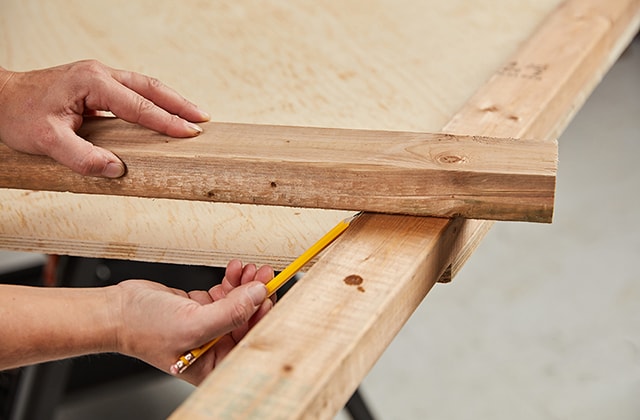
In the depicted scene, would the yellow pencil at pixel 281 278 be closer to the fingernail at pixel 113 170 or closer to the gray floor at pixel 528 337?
the fingernail at pixel 113 170

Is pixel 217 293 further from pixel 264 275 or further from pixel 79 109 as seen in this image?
pixel 79 109

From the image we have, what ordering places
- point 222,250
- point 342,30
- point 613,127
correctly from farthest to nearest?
1. point 613,127
2. point 342,30
3. point 222,250

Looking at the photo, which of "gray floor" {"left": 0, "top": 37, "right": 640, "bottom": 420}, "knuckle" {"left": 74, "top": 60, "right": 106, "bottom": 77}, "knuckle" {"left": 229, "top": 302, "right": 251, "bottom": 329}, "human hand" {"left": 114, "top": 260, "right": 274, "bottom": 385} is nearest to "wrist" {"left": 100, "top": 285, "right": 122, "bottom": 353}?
"human hand" {"left": 114, "top": 260, "right": 274, "bottom": 385}

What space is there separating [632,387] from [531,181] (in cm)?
150

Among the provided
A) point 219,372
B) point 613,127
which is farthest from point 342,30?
point 613,127

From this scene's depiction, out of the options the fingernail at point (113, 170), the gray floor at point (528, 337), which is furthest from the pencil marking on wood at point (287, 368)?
the gray floor at point (528, 337)

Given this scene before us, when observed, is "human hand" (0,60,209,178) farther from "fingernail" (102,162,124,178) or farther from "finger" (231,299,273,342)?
"finger" (231,299,273,342)

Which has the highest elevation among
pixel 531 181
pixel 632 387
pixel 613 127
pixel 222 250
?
pixel 531 181

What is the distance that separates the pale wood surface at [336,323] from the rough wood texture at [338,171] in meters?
0.04

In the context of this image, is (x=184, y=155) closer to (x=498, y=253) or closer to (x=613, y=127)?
(x=498, y=253)

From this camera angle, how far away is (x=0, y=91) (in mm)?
1153

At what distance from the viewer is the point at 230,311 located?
2.76 ft

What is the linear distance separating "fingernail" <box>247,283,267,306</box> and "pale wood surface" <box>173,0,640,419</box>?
50 millimetres

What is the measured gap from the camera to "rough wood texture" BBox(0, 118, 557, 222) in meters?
0.97
